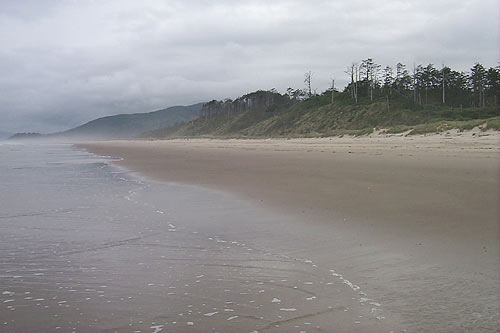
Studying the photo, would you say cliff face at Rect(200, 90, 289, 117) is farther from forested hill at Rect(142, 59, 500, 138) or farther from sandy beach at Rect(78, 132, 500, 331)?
sandy beach at Rect(78, 132, 500, 331)

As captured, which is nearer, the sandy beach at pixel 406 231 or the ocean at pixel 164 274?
the ocean at pixel 164 274

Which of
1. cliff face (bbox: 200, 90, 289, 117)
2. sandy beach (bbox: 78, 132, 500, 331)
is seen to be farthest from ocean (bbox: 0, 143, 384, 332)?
cliff face (bbox: 200, 90, 289, 117)

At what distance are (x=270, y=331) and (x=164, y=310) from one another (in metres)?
0.97

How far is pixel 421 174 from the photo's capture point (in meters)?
10.5

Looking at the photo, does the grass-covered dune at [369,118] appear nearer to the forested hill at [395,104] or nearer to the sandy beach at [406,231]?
the forested hill at [395,104]

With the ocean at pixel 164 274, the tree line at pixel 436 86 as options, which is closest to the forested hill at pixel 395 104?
the tree line at pixel 436 86

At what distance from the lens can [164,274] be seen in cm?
432

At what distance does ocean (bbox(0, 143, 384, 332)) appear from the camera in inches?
127

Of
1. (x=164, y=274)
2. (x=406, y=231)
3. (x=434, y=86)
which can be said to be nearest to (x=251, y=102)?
(x=434, y=86)

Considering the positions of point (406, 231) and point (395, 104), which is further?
point (395, 104)

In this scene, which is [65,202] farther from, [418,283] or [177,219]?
[418,283]

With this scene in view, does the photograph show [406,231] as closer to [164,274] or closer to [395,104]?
[164,274]

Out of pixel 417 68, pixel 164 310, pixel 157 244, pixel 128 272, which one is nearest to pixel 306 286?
pixel 164 310

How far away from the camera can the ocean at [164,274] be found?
3.23 meters
